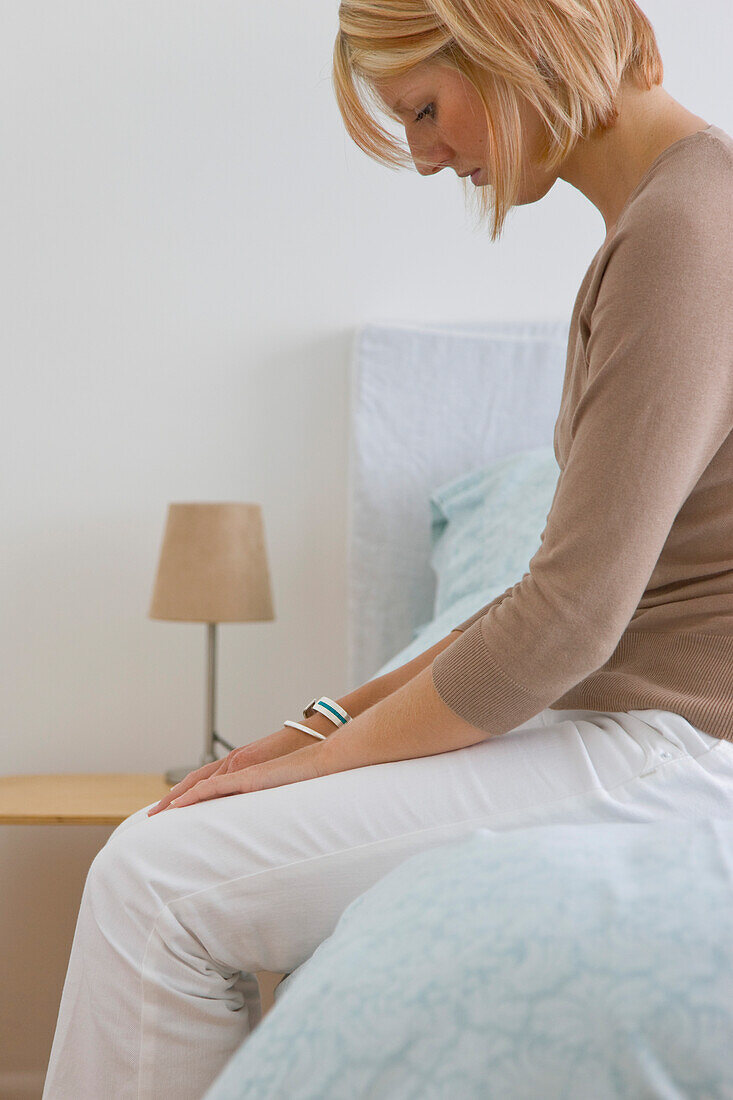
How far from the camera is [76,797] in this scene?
1.60m

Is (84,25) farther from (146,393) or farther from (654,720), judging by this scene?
(654,720)

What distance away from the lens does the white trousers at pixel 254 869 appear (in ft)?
2.24

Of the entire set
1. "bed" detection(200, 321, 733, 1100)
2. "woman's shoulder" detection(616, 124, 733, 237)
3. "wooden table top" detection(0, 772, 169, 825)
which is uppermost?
"woman's shoulder" detection(616, 124, 733, 237)

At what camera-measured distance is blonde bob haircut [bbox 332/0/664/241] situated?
2.54 feet

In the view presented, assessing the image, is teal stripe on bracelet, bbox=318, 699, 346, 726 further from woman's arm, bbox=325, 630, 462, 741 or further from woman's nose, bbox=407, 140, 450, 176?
woman's nose, bbox=407, 140, 450, 176

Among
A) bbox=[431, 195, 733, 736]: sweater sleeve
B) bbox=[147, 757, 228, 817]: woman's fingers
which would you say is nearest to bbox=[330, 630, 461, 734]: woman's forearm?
bbox=[147, 757, 228, 817]: woman's fingers

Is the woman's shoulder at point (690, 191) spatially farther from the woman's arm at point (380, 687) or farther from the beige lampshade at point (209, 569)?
the beige lampshade at point (209, 569)

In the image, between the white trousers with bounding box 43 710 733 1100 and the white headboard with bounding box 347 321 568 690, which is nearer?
the white trousers with bounding box 43 710 733 1100

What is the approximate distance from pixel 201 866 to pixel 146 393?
1.25 metres

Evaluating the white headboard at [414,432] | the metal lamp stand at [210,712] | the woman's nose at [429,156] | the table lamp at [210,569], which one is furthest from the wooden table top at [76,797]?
the woman's nose at [429,156]

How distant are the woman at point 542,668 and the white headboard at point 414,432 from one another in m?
0.89

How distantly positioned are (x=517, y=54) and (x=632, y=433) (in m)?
0.33

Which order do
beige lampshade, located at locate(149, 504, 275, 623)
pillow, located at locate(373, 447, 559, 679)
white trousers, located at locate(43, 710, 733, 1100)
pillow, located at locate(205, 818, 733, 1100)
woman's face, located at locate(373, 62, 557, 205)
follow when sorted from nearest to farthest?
pillow, located at locate(205, 818, 733, 1100), white trousers, located at locate(43, 710, 733, 1100), woman's face, located at locate(373, 62, 557, 205), pillow, located at locate(373, 447, 559, 679), beige lampshade, located at locate(149, 504, 275, 623)

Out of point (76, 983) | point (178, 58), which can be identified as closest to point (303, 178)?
point (178, 58)
